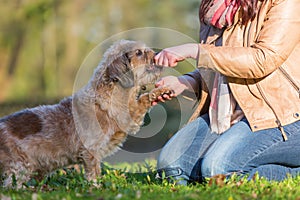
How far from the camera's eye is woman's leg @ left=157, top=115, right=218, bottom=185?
5191 mm

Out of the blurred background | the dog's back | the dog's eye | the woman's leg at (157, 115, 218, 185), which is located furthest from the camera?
the blurred background

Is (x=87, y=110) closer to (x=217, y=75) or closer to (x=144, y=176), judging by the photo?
(x=144, y=176)

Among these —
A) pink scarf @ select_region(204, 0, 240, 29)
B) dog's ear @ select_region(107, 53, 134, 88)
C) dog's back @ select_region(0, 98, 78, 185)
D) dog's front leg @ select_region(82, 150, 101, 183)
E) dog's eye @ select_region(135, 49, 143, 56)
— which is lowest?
dog's front leg @ select_region(82, 150, 101, 183)

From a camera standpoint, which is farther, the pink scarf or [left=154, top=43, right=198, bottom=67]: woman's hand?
the pink scarf

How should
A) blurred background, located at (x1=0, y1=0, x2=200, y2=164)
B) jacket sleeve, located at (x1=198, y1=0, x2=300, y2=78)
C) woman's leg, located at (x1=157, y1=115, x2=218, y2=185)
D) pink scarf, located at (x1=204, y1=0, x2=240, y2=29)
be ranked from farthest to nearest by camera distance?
1. blurred background, located at (x1=0, y1=0, x2=200, y2=164)
2. woman's leg, located at (x1=157, y1=115, x2=218, y2=185)
3. pink scarf, located at (x1=204, y1=0, x2=240, y2=29)
4. jacket sleeve, located at (x1=198, y1=0, x2=300, y2=78)

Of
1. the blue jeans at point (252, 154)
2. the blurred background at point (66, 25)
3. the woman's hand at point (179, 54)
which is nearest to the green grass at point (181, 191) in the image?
the blue jeans at point (252, 154)

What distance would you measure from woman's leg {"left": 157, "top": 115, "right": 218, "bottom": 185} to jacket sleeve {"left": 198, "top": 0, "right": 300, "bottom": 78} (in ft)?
3.11

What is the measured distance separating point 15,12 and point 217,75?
18215 mm

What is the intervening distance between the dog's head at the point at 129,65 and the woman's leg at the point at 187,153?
29.0 inches

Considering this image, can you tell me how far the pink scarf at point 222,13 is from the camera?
190 inches

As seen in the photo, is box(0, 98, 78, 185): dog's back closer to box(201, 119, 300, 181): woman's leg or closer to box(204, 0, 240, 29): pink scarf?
box(201, 119, 300, 181): woman's leg

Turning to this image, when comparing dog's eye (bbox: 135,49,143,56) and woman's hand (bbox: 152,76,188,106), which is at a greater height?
dog's eye (bbox: 135,49,143,56)

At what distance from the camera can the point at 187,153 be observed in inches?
207

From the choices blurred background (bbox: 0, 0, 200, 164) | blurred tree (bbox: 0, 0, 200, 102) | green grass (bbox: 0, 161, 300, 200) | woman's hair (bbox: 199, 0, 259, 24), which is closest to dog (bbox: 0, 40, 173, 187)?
green grass (bbox: 0, 161, 300, 200)
